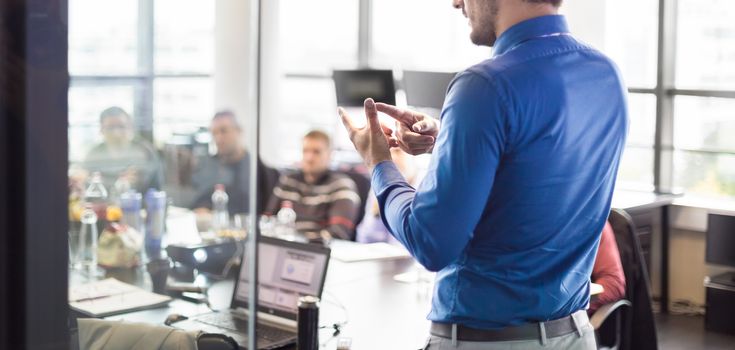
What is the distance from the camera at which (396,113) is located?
5.93 ft

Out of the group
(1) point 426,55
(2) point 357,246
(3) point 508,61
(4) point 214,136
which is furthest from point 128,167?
(1) point 426,55

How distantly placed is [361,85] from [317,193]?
2.69ft

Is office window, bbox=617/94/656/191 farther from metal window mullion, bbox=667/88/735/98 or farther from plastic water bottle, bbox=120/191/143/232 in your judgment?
plastic water bottle, bbox=120/191/143/232

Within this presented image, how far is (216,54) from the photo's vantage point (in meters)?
1.26

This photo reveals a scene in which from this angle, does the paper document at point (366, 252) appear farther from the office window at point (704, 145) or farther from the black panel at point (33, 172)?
the black panel at point (33, 172)

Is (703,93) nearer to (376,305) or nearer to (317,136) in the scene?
(317,136)

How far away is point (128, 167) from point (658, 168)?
536 cm

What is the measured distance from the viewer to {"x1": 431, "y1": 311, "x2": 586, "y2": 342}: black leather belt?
1707 millimetres

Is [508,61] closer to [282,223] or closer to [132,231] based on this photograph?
[132,231]

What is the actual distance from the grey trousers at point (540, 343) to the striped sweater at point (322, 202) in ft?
12.4

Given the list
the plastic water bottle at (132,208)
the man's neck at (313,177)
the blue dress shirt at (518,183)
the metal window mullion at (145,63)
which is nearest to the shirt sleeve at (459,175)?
the blue dress shirt at (518,183)

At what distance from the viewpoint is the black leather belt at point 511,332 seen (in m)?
1.71

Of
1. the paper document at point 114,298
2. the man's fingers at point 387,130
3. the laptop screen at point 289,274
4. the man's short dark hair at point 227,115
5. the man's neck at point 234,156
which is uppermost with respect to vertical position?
the man's short dark hair at point 227,115

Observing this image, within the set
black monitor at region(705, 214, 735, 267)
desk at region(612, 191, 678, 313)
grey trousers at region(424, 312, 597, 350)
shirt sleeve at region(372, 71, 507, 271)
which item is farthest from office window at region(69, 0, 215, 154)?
black monitor at region(705, 214, 735, 267)
